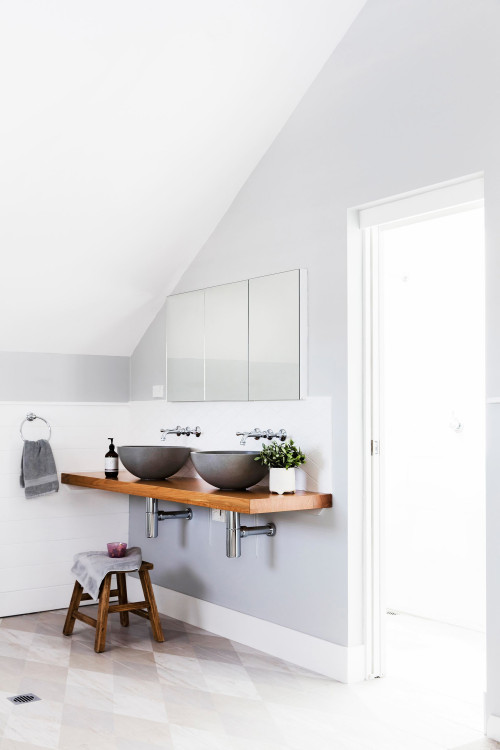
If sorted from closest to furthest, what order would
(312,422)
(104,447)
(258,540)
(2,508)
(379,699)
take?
(379,699) < (312,422) < (258,540) < (2,508) < (104,447)

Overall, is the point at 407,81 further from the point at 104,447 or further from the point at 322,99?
the point at 104,447

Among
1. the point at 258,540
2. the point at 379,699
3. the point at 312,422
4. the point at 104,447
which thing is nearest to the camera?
the point at 379,699

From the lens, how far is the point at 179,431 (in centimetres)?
475

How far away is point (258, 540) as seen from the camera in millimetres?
4145

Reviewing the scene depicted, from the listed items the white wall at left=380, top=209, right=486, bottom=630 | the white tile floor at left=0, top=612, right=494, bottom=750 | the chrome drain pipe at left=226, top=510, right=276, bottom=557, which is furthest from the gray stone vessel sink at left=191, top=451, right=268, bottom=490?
the white wall at left=380, top=209, right=486, bottom=630

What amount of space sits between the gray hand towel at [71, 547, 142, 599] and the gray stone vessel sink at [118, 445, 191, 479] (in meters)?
0.46

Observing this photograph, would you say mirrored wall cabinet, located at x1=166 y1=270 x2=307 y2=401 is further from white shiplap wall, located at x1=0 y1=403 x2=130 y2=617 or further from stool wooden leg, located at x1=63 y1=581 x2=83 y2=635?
stool wooden leg, located at x1=63 y1=581 x2=83 y2=635

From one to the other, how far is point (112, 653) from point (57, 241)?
2180mm

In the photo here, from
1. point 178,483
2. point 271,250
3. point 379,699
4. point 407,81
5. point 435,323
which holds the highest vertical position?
point 407,81

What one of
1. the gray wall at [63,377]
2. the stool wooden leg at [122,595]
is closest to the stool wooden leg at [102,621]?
the stool wooden leg at [122,595]

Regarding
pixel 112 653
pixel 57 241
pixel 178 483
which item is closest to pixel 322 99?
pixel 57 241

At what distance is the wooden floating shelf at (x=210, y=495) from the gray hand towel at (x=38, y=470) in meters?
0.21

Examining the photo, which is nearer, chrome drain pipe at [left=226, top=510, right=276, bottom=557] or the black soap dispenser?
→ chrome drain pipe at [left=226, top=510, right=276, bottom=557]

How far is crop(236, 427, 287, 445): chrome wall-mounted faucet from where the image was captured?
13.2 ft
